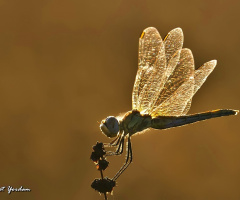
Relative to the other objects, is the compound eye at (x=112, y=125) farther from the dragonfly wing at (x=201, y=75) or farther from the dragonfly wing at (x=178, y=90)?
the dragonfly wing at (x=201, y=75)

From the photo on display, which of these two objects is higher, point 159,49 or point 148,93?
point 159,49

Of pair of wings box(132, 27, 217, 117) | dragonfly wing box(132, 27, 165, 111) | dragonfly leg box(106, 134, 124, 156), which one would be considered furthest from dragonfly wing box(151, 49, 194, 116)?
dragonfly leg box(106, 134, 124, 156)

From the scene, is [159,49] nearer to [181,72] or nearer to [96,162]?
[181,72]

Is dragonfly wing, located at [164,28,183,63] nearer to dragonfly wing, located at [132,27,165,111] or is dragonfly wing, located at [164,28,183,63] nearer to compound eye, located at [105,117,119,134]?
dragonfly wing, located at [132,27,165,111]

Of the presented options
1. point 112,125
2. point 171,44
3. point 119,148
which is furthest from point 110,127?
point 171,44

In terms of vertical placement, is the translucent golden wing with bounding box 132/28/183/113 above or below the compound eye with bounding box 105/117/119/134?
above

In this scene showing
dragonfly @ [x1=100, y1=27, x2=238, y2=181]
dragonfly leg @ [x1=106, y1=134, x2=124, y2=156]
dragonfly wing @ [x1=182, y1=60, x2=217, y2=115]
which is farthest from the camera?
Result: dragonfly wing @ [x1=182, y1=60, x2=217, y2=115]

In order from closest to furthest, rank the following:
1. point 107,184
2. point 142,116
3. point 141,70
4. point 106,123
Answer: point 107,184, point 106,123, point 142,116, point 141,70

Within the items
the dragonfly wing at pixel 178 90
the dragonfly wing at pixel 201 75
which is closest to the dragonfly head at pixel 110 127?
the dragonfly wing at pixel 178 90

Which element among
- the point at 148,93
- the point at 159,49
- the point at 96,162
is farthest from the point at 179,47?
the point at 96,162
